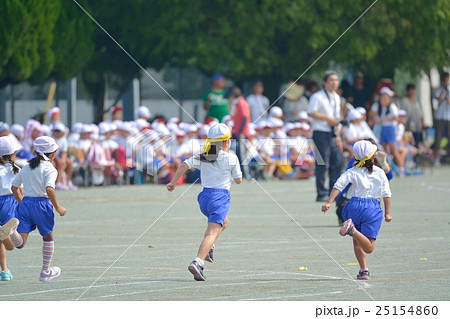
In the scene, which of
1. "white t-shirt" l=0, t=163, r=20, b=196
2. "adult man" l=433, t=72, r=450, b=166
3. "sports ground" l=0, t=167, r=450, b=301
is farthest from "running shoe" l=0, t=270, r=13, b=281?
"adult man" l=433, t=72, r=450, b=166

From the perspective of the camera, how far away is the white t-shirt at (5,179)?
12070mm

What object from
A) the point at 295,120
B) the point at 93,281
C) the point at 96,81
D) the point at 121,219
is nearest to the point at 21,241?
the point at 93,281

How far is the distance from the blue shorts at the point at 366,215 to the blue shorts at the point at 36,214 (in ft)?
8.57

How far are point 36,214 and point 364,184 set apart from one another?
2878mm

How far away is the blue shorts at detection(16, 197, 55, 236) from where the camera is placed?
11680mm

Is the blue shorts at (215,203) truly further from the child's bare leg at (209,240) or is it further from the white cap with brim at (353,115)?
the white cap with brim at (353,115)

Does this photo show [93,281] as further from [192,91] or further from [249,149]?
[192,91]

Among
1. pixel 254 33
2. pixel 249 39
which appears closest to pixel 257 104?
pixel 249 39

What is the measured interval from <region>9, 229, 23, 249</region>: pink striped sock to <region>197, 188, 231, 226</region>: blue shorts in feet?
5.33

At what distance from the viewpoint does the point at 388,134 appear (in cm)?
2777

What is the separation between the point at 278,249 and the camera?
46.4 ft

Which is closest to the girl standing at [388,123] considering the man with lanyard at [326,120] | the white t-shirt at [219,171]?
the man with lanyard at [326,120]

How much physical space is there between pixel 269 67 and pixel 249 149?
489 cm

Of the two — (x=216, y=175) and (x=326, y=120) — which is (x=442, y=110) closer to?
(x=326, y=120)
